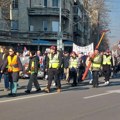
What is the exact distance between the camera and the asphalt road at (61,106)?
417 inches

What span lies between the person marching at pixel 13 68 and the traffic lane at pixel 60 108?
115 centimetres

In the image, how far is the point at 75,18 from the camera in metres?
80.5

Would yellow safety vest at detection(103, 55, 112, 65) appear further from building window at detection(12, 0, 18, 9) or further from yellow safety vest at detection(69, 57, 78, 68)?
building window at detection(12, 0, 18, 9)

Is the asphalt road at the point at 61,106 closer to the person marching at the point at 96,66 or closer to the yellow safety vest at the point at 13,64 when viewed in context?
the yellow safety vest at the point at 13,64

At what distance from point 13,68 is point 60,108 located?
3882mm

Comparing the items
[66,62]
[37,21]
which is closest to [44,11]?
[37,21]

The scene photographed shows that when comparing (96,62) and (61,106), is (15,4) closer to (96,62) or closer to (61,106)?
(96,62)

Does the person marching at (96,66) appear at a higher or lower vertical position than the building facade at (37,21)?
lower

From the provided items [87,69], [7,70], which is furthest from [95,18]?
[7,70]

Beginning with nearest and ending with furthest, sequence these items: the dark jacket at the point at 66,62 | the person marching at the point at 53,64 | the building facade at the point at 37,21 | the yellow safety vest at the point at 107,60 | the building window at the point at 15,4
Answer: the person marching at the point at 53,64 < the yellow safety vest at the point at 107,60 < the dark jacket at the point at 66,62 < the building facade at the point at 37,21 < the building window at the point at 15,4

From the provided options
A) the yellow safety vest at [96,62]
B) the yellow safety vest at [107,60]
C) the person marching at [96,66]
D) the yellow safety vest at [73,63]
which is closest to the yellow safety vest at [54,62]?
the person marching at [96,66]

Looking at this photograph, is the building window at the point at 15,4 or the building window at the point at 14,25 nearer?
the building window at the point at 14,25

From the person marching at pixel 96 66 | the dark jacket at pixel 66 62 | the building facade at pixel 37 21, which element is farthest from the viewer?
the building facade at pixel 37 21

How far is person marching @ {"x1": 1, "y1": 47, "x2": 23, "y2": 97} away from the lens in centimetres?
1521
